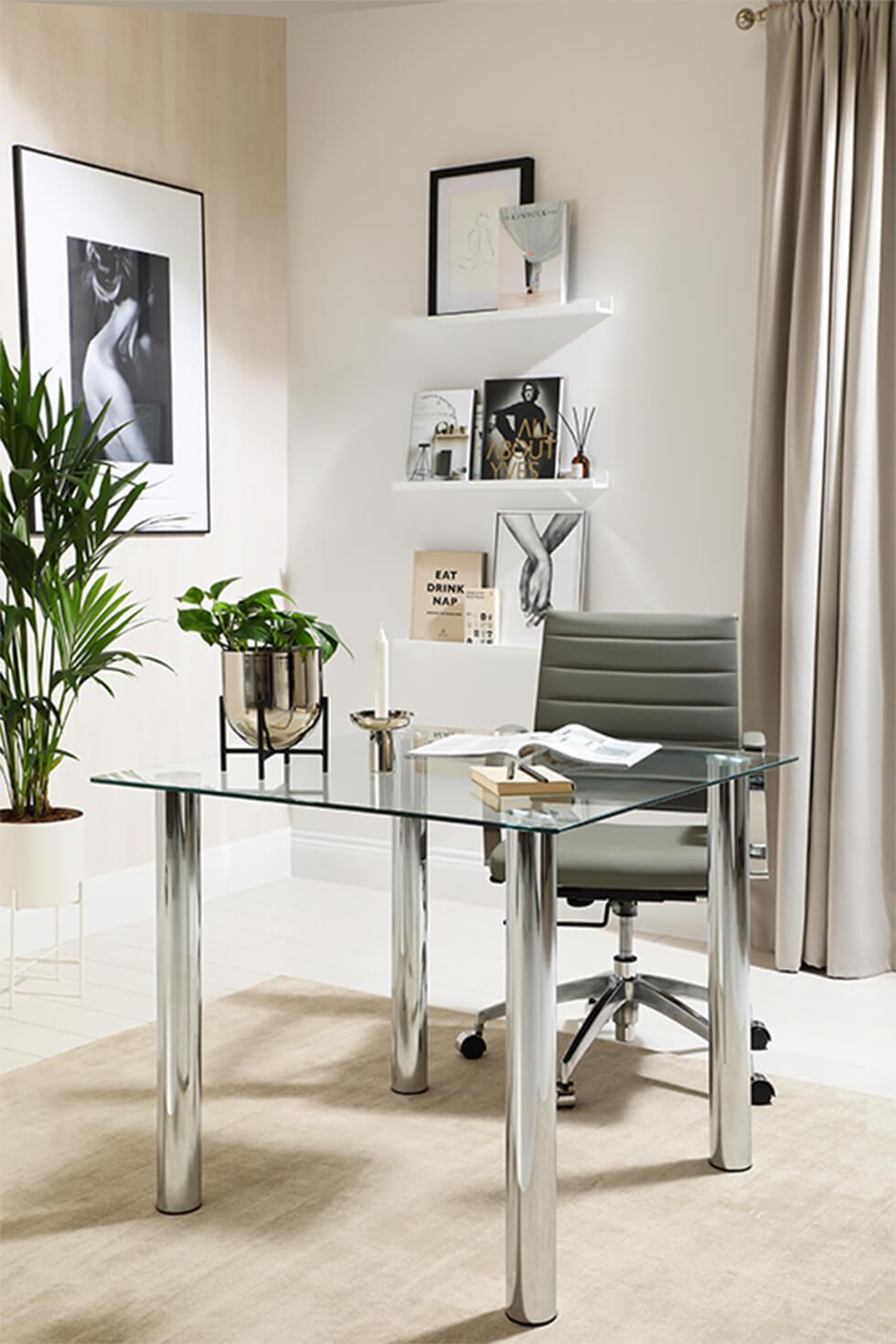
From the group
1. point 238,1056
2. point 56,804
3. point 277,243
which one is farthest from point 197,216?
point 238,1056

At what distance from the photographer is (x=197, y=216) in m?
5.01

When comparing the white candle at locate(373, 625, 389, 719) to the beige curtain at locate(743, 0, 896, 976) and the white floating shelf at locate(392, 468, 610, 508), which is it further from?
the white floating shelf at locate(392, 468, 610, 508)

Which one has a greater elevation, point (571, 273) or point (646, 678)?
point (571, 273)

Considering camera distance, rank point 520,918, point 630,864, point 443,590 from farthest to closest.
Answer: point 443,590 → point 630,864 → point 520,918

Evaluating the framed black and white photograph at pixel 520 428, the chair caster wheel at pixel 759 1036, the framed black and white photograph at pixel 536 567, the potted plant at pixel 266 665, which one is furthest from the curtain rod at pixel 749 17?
the chair caster wheel at pixel 759 1036

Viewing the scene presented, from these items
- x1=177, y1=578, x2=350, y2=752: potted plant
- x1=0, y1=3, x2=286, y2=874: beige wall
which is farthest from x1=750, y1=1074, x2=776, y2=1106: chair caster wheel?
x1=0, y1=3, x2=286, y2=874: beige wall

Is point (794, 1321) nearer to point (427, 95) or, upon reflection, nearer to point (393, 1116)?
point (393, 1116)

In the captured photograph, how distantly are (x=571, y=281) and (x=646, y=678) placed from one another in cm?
170

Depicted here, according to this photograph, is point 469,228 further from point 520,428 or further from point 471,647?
point 471,647

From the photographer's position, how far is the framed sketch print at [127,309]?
4438 millimetres

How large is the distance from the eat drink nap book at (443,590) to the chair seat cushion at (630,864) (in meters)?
1.74

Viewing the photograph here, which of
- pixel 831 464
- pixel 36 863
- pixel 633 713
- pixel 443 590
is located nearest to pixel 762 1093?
pixel 633 713

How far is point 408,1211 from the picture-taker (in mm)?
2721

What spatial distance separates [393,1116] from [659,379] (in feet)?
8.24
